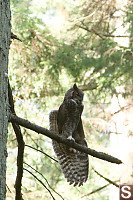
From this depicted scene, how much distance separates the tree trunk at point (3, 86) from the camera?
1.82 meters

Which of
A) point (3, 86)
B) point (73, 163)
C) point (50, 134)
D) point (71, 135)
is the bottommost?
point (73, 163)

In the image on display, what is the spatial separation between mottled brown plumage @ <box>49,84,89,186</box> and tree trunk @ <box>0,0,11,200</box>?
106cm

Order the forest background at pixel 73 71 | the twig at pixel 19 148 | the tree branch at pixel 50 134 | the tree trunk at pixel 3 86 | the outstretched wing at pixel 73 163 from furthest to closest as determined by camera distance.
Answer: the forest background at pixel 73 71 → the outstretched wing at pixel 73 163 → the twig at pixel 19 148 → the tree branch at pixel 50 134 → the tree trunk at pixel 3 86

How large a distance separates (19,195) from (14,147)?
21.5ft

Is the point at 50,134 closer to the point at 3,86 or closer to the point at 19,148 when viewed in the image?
the point at 19,148

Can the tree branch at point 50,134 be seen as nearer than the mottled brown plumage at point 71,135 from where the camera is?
Yes

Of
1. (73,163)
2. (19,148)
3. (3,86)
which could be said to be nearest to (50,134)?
(19,148)

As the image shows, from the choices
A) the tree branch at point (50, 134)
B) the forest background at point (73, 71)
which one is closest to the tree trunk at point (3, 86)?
the tree branch at point (50, 134)

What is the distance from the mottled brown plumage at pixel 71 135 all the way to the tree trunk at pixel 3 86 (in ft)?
3.46

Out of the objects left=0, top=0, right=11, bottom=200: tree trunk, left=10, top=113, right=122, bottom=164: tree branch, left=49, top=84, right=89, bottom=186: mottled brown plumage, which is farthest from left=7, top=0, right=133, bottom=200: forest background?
left=0, top=0, right=11, bottom=200: tree trunk

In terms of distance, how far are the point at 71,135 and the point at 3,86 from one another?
4.43 ft

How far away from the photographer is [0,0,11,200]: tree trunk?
1.82 metres

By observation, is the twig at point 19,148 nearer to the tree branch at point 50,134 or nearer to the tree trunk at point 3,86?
the tree branch at point 50,134

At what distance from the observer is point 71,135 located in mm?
3104
